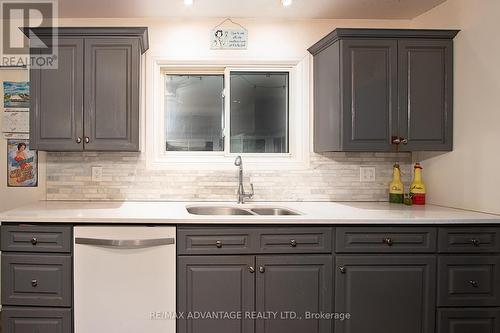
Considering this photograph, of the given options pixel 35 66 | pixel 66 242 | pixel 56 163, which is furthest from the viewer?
pixel 56 163

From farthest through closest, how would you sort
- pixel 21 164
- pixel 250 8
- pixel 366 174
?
pixel 366 174, pixel 21 164, pixel 250 8

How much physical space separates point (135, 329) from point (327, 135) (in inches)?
69.7

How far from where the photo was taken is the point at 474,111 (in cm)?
225

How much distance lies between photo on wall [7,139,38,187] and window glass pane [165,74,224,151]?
1.04 metres

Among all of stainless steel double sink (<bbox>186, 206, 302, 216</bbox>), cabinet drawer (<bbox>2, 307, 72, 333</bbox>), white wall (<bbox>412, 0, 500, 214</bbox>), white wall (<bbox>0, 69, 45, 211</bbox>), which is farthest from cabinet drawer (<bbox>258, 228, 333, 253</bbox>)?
white wall (<bbox>0, 69, 45, 211</bbox>)

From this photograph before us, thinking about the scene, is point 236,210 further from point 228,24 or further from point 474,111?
point 474,111

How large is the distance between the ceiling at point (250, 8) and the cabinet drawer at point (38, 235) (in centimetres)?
159

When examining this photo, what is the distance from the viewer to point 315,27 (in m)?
2.75

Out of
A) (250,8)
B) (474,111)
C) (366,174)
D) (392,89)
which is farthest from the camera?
(366,174)

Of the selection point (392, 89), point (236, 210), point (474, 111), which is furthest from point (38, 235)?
point (474, 111)

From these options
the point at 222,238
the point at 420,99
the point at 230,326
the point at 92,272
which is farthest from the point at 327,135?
the point at 92,272

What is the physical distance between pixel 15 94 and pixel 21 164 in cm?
54

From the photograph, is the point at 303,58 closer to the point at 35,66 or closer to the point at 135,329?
the point at 35,66

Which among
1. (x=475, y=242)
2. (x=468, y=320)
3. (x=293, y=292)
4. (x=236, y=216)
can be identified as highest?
(x=236, y=216)
